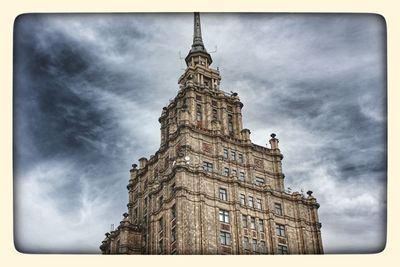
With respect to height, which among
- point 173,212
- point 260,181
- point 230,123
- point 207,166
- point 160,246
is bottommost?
point 160,246

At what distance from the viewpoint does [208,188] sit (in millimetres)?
35562

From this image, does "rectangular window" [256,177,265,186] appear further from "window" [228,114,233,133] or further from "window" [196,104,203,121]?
"window" [196,104,203,121]

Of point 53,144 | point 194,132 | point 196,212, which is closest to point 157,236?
point 196,212

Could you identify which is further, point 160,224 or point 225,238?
point 160,224

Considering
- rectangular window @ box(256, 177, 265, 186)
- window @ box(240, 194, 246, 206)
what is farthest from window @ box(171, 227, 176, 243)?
rectangular window @ box(256, 177, 265, 186)

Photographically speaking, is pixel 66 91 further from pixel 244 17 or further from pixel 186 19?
pixel 244 17

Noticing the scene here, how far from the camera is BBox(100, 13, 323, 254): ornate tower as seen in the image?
1271 inches

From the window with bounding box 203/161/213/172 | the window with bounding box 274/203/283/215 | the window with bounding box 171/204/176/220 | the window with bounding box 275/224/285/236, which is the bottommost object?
the window with bounding box 275/224/285/236

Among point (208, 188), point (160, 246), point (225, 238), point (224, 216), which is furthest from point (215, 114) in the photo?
point (160, 246)

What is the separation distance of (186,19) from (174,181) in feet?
49.9

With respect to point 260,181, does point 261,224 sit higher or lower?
lower

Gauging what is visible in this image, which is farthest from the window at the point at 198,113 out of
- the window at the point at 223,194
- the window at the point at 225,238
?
the window at the point at 225,238

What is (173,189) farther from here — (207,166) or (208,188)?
(207,166)

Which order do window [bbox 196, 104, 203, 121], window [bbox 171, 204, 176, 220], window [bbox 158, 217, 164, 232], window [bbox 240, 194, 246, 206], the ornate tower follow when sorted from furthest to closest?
window [bbox 196, 104, 203, 121], window [bbox 240, 194, 246, 206], window [bbox 158, 217, 164, 232], window [bbox 171, 204, 176, 220], the ornate tower
